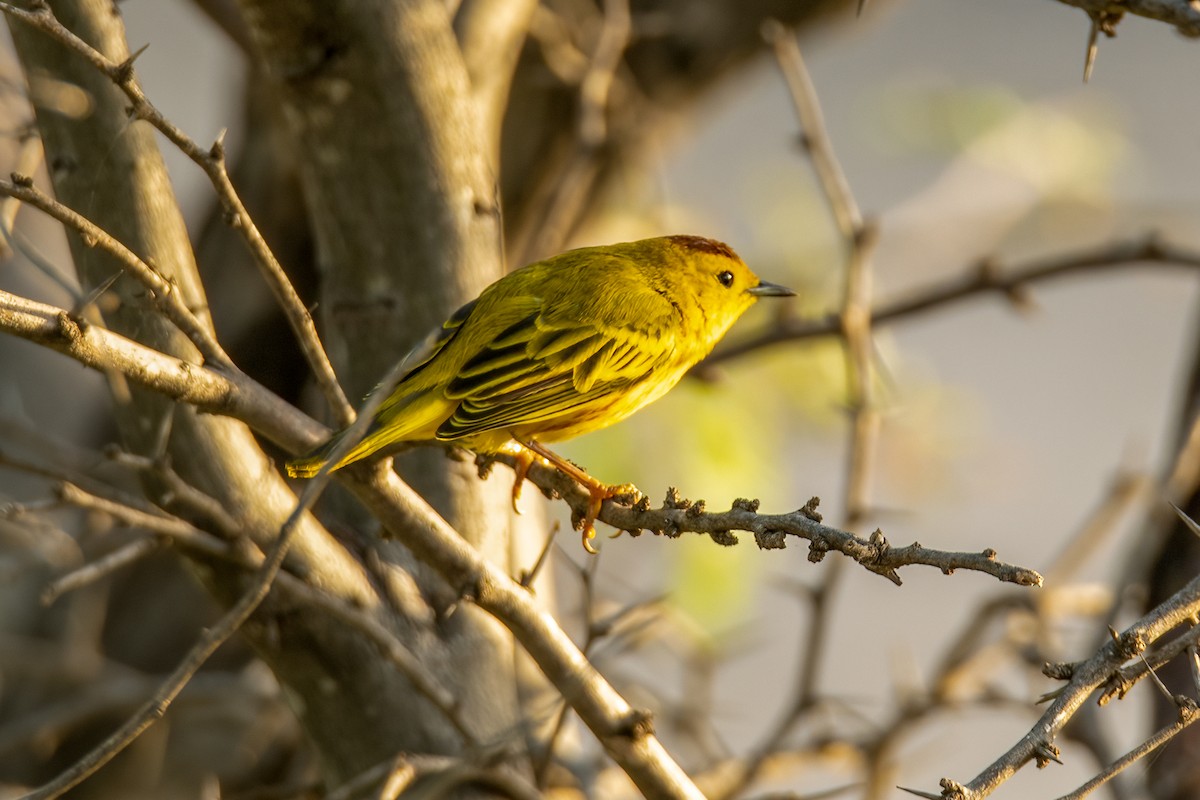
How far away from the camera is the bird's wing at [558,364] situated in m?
3.29

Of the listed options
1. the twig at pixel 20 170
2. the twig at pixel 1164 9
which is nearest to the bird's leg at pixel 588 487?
the twig at pixel 20 170

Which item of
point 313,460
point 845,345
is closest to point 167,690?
point 313,460

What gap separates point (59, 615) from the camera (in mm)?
5387

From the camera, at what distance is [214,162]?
2.11 m

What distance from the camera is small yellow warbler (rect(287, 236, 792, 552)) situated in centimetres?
329

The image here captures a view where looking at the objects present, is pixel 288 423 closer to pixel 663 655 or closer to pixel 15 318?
pixel 15 318

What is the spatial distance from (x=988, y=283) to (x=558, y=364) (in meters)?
1.52

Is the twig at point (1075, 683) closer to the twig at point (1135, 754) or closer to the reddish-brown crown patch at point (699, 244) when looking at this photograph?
the twig at point (1135, 754)

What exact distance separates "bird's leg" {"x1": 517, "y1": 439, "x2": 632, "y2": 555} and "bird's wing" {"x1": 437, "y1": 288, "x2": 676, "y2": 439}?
10 cm

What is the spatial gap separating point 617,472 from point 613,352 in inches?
49.8

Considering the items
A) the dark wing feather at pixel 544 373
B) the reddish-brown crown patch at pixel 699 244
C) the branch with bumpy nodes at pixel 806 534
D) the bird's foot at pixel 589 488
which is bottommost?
the branch with bumpy nodes at pixel 806 534

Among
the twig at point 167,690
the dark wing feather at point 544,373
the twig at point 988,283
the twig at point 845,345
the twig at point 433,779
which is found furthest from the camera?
the twig at point 988,283

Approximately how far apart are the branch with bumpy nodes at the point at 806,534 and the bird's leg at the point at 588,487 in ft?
1.03

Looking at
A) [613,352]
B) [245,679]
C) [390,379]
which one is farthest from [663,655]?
[390,379]
